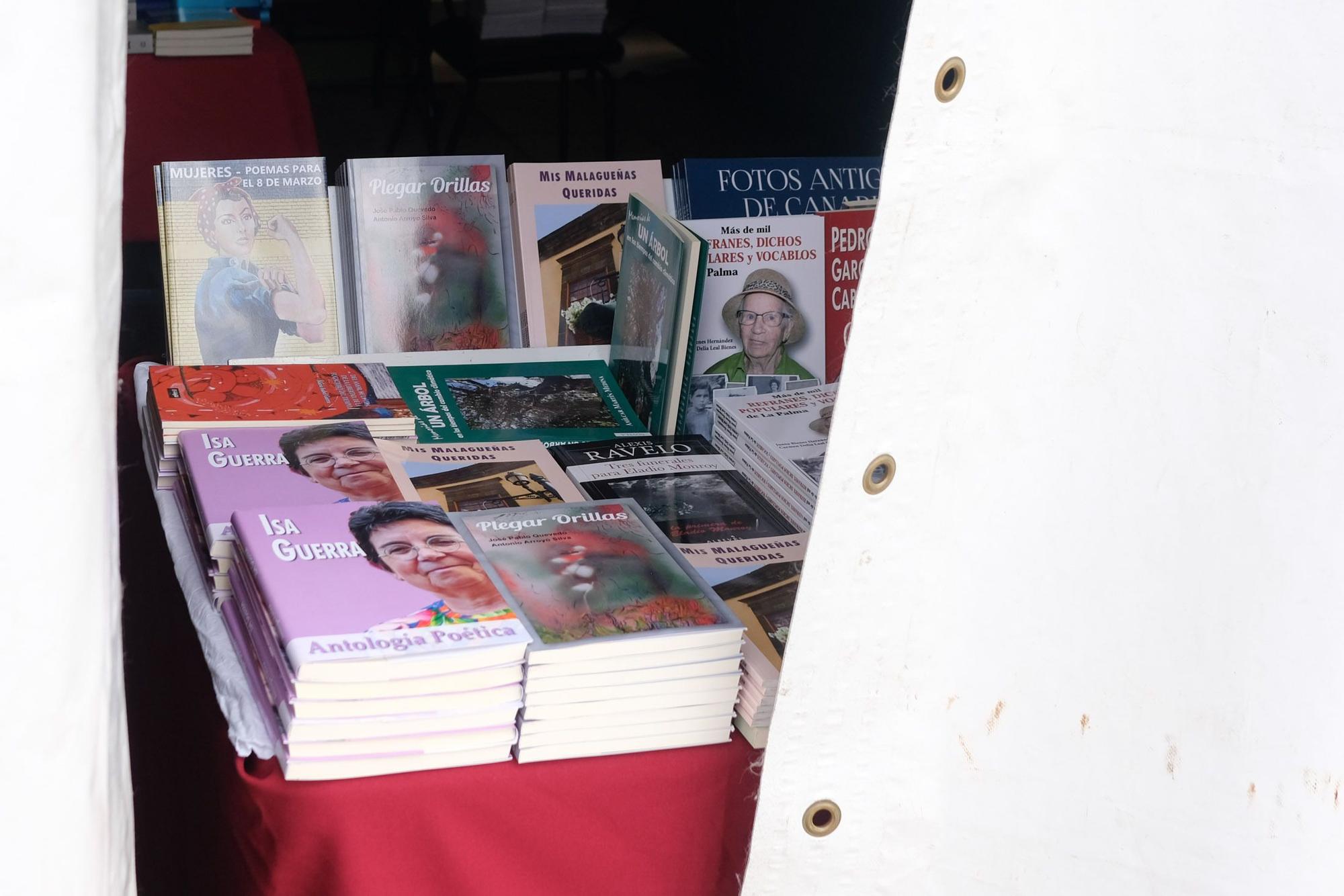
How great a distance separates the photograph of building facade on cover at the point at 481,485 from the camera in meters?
1.30

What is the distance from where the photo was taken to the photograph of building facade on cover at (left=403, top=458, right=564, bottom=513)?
1305 mm

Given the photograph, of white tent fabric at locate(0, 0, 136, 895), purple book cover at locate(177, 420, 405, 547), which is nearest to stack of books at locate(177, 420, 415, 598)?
purple book cover at locate(177, 420, 405, 547)

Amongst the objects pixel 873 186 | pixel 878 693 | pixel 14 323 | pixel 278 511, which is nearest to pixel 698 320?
pixel 873 186

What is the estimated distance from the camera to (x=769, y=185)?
5.98 feet

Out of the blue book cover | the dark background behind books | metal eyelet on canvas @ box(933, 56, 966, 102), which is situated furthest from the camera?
the dark background behind books

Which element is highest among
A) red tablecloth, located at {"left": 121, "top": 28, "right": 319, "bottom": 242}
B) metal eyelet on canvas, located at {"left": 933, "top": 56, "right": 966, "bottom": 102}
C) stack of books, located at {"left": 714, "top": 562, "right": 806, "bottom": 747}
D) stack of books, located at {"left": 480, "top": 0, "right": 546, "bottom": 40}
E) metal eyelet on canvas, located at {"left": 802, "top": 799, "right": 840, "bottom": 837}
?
stack of books, located at {"left": 480, "top": 0, "right": 546, "bottom": 40}

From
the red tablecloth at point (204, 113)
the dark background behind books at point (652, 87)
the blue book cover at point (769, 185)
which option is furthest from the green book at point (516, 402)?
the dark background behind books at point (652, 87)

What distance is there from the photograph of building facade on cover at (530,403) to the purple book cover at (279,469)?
8.5 inches

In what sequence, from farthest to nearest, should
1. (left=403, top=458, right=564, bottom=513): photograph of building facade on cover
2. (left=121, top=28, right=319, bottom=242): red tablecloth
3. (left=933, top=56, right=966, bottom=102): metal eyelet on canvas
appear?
(left=121, top=28, right=319, bottom=242): red tablecloth
(left=403, top=458, right=564, bottom=513): photograph of building facade on cover
(left=933, top=56, right=966, bottom=102): metal eyelet on canvas

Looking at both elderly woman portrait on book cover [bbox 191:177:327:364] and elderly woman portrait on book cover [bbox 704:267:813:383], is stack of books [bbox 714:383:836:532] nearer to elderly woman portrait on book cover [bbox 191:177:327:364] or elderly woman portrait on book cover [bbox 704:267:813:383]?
elderly woman portrait on book cover [bbox 704:267:813:383]

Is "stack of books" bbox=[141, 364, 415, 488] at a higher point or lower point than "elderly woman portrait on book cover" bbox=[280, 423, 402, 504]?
higher

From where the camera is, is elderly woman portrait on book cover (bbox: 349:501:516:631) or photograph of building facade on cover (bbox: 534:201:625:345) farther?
photograph of building facade on cover (bbox: 534:201:625:345)

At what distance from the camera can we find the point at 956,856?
99 cm

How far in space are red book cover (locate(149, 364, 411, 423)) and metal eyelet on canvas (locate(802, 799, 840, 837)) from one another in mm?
742
